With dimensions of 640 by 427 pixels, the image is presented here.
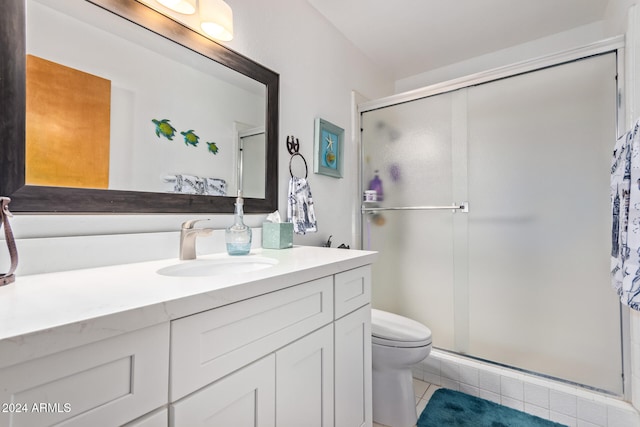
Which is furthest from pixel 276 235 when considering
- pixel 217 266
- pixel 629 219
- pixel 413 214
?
pixel 629 219

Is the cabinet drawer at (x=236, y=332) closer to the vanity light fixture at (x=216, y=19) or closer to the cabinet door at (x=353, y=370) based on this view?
the cabinet door at (x=353, y=370)

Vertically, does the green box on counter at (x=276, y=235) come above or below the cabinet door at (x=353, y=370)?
above

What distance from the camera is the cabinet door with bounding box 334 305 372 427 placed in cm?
101

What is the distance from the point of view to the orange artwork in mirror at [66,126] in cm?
78

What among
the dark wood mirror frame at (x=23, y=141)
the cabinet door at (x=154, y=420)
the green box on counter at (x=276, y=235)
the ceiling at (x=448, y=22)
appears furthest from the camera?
the ceiling at (x=448, y=22)

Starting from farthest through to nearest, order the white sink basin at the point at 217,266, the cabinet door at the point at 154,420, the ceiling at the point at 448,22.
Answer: the ceiling at the point at 448,22, the white sink basin at the point at 217,266, the cabinet door at the point at 154,420

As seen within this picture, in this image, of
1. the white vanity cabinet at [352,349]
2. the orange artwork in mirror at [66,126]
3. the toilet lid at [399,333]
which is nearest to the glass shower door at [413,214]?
the toilet lid at [399,333]

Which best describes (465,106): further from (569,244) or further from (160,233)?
(160,233)

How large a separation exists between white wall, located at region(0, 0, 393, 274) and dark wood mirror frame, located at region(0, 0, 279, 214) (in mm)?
34

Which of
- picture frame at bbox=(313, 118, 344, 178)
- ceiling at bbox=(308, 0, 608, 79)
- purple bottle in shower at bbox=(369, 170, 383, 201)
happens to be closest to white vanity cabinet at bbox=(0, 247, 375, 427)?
picture frame at bbox=(313, 118, 344, 178)

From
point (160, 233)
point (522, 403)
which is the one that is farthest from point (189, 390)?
point (522, 403)

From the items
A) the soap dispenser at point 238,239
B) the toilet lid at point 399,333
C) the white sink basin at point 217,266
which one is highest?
the soap dispenser at point 238,239

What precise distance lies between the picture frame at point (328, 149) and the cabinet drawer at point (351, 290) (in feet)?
2.66

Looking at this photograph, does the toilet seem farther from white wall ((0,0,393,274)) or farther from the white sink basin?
the white sink basin
